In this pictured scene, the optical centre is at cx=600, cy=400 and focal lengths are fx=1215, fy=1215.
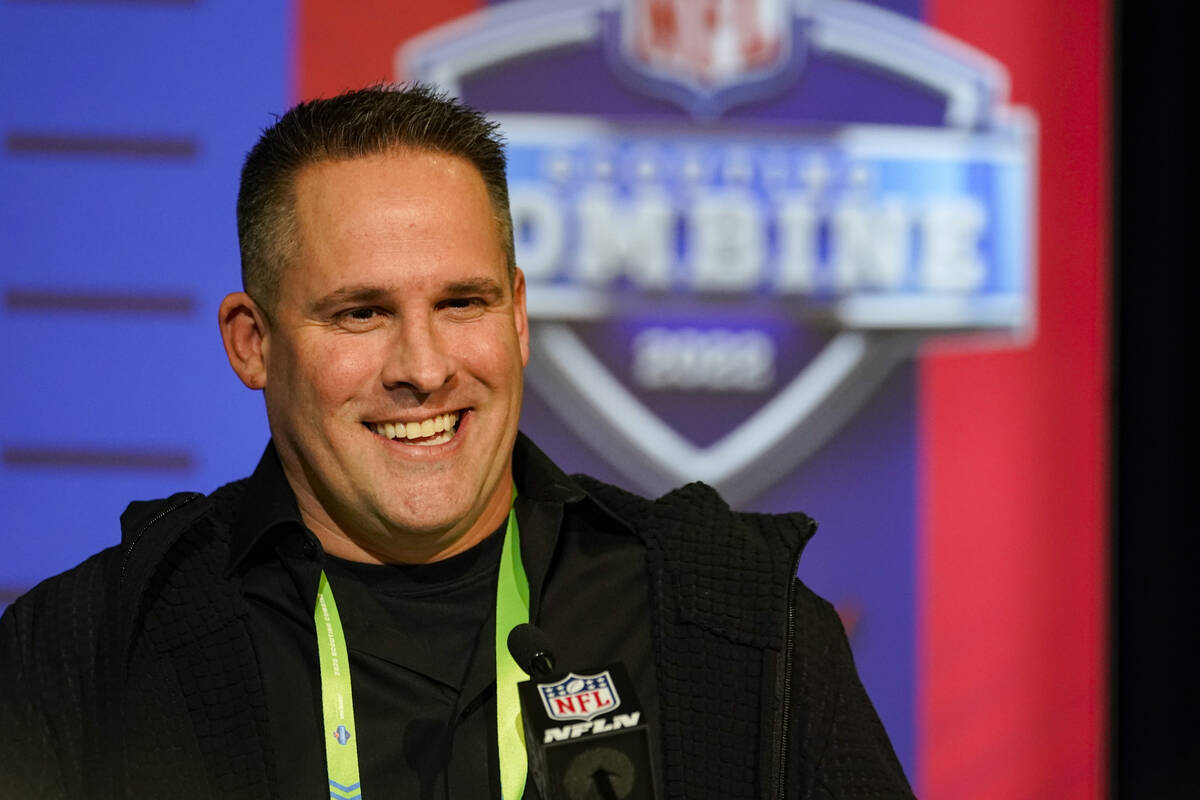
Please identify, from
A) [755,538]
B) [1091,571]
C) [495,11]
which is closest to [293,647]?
[755,538]

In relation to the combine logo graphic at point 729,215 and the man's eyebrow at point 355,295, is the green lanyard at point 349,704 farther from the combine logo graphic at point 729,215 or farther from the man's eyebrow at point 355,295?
the combine logo graphic at point 729,215

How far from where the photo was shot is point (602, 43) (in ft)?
8.80

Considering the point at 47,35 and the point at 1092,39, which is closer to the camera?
the point at 47,35

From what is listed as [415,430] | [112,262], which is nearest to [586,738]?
[415,430]

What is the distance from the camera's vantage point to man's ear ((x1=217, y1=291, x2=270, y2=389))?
1.61 metres

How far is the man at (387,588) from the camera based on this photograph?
1.42 m

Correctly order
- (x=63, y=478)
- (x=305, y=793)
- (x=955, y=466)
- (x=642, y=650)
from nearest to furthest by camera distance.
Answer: (x=305, y=793) → (x=642, y=650) → (x=63, y=478) → (x=955, y=466)

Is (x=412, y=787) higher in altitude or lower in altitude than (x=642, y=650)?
lower

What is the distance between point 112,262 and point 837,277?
1.56 metres

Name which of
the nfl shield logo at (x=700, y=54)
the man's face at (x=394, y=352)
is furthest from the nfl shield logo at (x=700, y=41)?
the man's face at (x=394, y=352)

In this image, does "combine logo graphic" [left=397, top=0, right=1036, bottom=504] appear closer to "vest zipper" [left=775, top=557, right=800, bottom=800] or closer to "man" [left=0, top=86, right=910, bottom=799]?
"man" [left=0, top=86, right=910, bottom=799]

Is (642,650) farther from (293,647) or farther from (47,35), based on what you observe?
(47,35)

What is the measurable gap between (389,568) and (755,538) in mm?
473

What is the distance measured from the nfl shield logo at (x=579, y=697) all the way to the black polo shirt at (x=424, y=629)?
253mm
